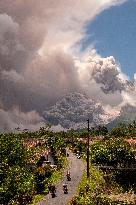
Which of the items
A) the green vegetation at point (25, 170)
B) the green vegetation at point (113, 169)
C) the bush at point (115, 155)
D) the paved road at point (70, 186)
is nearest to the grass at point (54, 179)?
the green vegetation at point (25, 170)

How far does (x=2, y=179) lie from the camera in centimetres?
6191

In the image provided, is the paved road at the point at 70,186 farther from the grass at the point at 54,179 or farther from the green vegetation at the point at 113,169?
the green vegetation at the point at 113,169

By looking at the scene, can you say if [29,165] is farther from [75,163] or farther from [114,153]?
[114,153]

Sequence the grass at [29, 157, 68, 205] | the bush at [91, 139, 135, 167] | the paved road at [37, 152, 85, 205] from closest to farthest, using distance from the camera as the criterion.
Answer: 1. the paved road at [37, 152, 85, 205]
2. the grass at [29, 157, 68, 205]
3. the bush at [91, 139, 135, 167]

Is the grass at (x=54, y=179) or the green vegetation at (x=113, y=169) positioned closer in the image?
the grass at (x=54, y=179)

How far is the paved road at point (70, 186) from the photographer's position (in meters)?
58.5

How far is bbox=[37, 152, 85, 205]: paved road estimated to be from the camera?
58500mm

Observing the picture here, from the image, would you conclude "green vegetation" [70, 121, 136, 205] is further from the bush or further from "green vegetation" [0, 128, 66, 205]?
"green vegetation" [0, 128, 66, 205]

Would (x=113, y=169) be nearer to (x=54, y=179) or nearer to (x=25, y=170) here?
(x=54, y=179)

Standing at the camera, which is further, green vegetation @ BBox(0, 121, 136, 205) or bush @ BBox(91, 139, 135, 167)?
bush @ BBox(91, 139, 135, 167)

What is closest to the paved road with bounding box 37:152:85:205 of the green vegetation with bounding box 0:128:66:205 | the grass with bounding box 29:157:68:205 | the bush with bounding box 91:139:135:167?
the grass with bounding box 29:157:68:205

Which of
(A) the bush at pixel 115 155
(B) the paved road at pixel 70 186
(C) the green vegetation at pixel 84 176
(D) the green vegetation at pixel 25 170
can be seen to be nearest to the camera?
(C) the green vegetation at pixel 84 176

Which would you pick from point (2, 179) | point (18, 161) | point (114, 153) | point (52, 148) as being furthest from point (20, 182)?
point (52, 148)

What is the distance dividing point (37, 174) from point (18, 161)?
821 inches
